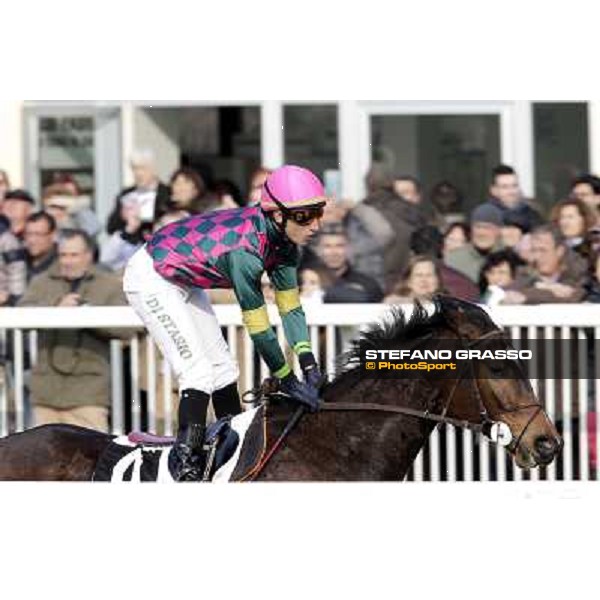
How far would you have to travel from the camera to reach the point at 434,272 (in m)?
9.45

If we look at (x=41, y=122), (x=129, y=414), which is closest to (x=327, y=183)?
(x=41, y=122)

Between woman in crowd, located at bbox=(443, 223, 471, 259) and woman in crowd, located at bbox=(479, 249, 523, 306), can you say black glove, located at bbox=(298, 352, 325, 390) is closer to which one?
woman in crowd, located at bbox=(479, 249, 523, 306)

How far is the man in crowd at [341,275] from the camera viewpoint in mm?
9641

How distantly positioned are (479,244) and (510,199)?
1.54 ft

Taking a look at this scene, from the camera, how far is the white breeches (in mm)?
7723

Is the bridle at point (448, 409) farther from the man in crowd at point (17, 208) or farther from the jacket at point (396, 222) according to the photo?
the man in crowd at point (17, 208)

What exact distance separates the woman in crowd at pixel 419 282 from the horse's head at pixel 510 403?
1786 millimetres

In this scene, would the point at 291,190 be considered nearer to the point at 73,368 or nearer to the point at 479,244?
the point at 73,368

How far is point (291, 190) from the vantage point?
24.3 feet

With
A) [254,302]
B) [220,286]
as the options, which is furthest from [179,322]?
[254,302]

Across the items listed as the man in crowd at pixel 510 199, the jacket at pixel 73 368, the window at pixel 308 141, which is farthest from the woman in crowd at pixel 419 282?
the window at pixel 308 141

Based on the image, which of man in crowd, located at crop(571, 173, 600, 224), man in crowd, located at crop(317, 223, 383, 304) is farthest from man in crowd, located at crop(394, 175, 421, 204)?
man in crowd, located at crop(571, 173, 600, 224)

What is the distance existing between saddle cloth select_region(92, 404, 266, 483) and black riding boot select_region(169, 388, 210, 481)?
37 mm
